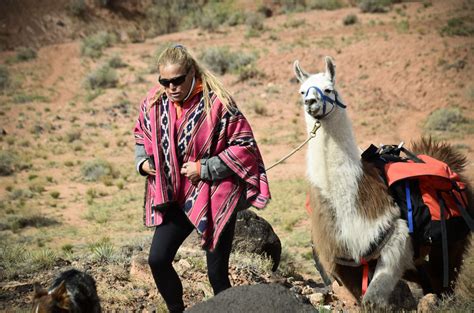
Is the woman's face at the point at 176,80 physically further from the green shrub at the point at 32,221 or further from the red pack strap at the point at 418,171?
the green shrub at the point at 32,221

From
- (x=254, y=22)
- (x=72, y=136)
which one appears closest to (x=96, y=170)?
(x=72, y=136)

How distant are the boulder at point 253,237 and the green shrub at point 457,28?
20552 mm

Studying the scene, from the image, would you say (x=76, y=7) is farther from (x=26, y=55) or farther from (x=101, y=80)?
(x=101, y=80)

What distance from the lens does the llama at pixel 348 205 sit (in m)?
4.74

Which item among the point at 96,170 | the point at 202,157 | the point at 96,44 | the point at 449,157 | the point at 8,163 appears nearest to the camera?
the point at 202,157

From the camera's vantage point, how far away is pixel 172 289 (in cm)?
382

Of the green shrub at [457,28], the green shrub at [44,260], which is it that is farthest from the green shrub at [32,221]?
Result: the green shrub at [457,28]

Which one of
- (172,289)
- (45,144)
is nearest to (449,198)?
(172,289)

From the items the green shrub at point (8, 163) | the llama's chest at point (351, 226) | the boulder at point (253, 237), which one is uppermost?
the green shrub at point (8, 163)

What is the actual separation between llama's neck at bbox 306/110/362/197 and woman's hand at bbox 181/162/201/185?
1449 millimetres

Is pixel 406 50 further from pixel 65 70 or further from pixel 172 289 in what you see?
pixel 172 289

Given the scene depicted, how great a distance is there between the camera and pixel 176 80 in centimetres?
362

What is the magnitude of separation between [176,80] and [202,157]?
0.50 meters

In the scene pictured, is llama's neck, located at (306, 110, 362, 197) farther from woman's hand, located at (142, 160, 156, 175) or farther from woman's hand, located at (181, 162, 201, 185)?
woman's hand, located at (142, 160, 156, 175)
